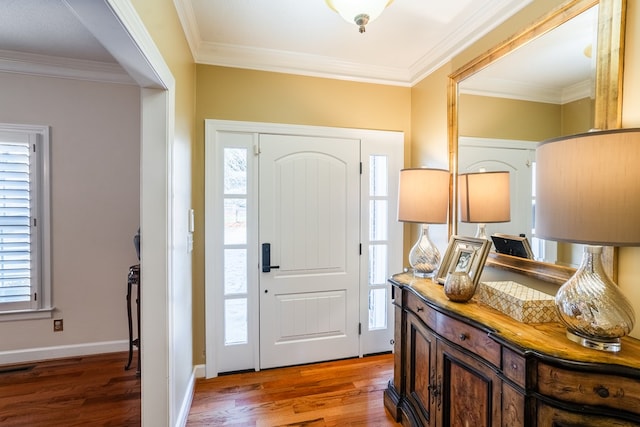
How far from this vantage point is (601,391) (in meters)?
0.93

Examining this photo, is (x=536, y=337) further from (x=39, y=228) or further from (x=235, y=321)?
(x=39, y=228)

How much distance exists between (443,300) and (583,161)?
88 centimetres

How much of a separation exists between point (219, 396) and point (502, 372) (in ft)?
6.32

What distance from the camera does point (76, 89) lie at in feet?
8.63

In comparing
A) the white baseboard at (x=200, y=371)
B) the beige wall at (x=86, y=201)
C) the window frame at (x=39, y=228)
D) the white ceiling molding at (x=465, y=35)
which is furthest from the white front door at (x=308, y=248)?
the window frame at (x=39, y=228)

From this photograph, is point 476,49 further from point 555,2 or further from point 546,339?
point 546,339

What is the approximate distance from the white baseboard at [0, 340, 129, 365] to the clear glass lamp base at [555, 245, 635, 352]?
11.1 ft

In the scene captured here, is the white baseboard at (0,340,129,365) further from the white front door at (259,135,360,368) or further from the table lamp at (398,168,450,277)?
the table lamp at (398,168,450,277)

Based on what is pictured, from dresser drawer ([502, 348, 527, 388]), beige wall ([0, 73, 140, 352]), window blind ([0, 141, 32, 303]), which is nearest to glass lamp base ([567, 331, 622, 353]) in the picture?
dresser drawer ([502, 348, 527, 388])

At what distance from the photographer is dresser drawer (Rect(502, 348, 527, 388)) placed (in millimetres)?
1031

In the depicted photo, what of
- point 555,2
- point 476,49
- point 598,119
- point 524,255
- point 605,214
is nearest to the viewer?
point 605,214

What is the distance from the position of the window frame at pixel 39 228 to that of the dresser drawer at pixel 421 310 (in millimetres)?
3089

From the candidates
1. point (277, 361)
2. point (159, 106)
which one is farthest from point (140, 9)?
point (277, 361)

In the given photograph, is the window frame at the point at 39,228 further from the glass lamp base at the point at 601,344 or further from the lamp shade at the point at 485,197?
the glass lamp base at the point at 601,344
